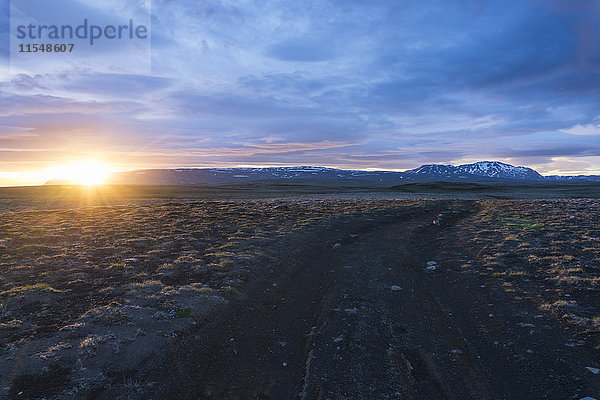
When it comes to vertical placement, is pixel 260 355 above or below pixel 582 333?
below

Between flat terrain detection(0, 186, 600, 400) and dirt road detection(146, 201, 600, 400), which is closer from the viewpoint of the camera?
dirt road detection(146, 201, 600, 400)

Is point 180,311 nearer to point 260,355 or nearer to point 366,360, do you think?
point 260,355

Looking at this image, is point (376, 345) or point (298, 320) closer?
point (376, 345)

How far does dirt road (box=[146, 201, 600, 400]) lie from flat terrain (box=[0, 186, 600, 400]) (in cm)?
5

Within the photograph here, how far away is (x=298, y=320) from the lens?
1027 centimetres

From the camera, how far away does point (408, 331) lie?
30.8 feet

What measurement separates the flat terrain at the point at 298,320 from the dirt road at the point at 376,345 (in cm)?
5

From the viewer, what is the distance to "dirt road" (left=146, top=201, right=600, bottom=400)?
6949 millimetres

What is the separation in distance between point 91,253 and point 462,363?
726 inches

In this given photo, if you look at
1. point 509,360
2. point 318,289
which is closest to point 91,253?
point 318,289

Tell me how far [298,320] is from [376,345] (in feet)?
9.13

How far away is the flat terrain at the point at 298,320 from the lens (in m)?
7.06

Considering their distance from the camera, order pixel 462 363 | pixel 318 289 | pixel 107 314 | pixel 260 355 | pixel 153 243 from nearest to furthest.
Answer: pixel 462 363
pixel 260 355
pixel 107 314
pixel 318 289
pixel 153 243

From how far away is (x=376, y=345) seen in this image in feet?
28.2
